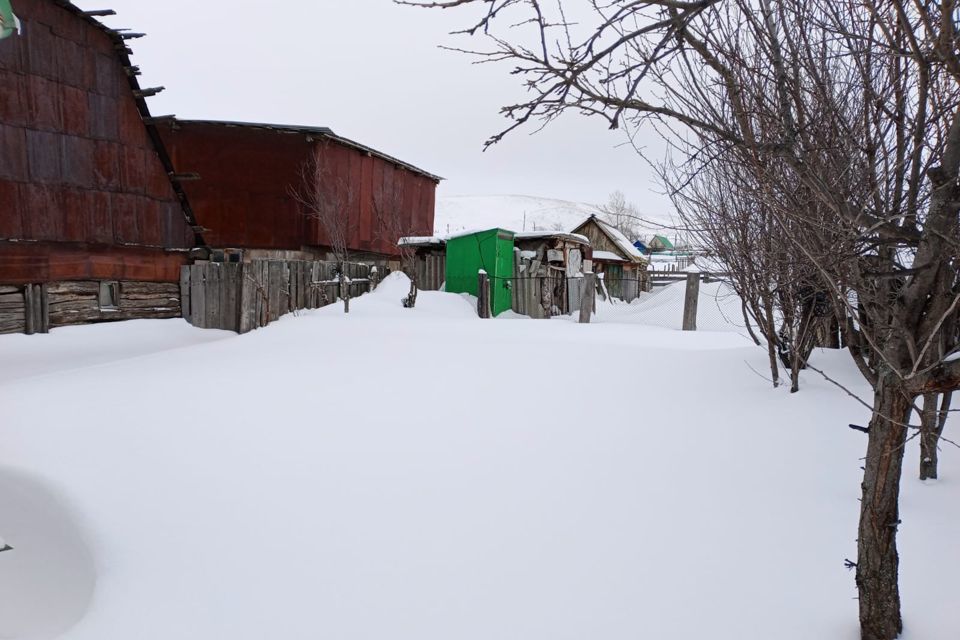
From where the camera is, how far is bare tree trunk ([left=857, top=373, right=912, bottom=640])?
2.39m

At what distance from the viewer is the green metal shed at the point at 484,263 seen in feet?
47.3

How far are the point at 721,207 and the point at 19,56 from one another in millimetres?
10072

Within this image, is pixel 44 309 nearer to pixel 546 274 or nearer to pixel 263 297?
pixel 263 297

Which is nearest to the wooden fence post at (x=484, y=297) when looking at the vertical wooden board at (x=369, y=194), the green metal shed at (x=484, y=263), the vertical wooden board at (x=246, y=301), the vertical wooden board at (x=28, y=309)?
the green metal shed at (x=484, y=263)

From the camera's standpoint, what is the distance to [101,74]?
9.68 meters

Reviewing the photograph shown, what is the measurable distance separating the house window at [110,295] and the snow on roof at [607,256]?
21939 millimetres

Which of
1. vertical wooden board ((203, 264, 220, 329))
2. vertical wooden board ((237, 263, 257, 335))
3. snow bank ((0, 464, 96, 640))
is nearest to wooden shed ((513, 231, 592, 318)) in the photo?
vertical wooden board ((237, 263, 257, 335))

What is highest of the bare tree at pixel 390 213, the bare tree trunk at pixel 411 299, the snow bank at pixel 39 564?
the bare tree at pixel 390 213

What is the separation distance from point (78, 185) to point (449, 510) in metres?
9.00

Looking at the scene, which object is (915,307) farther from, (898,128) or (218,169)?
(218,169)

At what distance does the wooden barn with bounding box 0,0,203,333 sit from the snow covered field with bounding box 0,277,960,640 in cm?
342

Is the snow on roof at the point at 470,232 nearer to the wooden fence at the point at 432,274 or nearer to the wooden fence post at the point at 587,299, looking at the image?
the wooden fence at the point at 432,274

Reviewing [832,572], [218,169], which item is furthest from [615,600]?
[218,169]

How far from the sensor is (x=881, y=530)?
7.95 ft
